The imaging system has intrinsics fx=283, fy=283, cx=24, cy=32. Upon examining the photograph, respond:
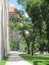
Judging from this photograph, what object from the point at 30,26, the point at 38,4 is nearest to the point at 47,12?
the point at 38,4

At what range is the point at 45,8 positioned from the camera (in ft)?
118

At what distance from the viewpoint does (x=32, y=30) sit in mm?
61656

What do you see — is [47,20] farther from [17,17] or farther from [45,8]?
[17,17]

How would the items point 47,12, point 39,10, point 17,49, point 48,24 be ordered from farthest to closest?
1. point 17,49
2. point 39,10
3. point 47,12
4. point 48,24

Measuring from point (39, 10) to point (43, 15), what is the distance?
1.80m

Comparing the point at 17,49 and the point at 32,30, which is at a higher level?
the point at 32,30

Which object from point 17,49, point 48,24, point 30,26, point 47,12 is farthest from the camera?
point 17,49

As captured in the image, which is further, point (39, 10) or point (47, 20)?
point (39, 10)

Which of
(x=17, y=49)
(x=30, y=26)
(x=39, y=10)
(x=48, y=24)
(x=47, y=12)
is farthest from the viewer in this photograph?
(x=17, y=49)

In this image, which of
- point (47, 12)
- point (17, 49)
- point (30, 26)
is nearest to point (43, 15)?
point (47, 12)

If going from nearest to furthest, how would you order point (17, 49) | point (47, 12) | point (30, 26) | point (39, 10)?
point (47, 12)
point (39, 10)
point (30, 26)
point (17, 49)

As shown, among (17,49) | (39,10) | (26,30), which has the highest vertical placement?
(39,10)

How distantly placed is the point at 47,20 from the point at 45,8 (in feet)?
5.37

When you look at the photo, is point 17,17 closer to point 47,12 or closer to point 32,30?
point 32,30
